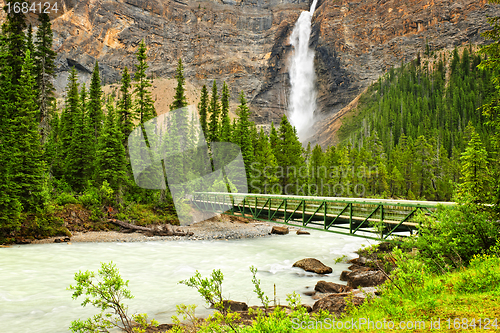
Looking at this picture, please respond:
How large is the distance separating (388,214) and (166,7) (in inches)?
8521

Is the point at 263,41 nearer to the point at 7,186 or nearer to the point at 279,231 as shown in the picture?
the point at 279,231

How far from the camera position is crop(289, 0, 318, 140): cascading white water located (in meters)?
157

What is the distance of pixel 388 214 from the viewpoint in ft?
42.7

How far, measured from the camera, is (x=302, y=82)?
168 m

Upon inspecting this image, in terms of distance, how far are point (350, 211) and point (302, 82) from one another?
16481 centimetres

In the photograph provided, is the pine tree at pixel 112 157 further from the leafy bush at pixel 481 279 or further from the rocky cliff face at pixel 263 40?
the rocky cliff face at pixel 263 40

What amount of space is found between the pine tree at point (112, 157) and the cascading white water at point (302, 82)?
125 metres

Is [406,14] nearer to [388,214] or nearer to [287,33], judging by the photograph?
[287,33]

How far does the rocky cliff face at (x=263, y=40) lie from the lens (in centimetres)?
15212

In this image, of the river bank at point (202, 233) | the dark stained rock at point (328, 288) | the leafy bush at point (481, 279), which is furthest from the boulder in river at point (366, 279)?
the river bank at point (202, 233)

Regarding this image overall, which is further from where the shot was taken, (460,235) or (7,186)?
(7,186)

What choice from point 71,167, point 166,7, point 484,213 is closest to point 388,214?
point 484,213

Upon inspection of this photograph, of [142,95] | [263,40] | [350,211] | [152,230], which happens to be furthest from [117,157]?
[263,40]

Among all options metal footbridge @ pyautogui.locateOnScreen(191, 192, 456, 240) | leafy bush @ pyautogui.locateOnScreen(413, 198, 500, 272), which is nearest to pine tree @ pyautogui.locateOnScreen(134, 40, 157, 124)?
metal footbridge @ pyautogui.locateOnScreen(191, 192, 456, 240)
